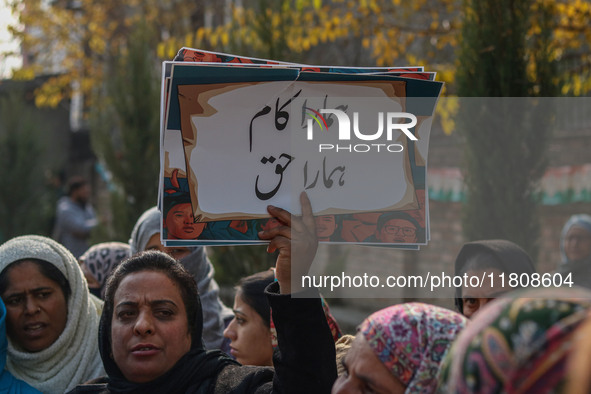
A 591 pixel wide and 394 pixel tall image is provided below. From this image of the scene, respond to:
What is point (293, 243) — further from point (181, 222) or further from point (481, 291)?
point (481, 291)

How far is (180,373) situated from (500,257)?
4.36ft

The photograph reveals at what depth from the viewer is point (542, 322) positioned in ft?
3.55

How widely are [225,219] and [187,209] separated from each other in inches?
4.7

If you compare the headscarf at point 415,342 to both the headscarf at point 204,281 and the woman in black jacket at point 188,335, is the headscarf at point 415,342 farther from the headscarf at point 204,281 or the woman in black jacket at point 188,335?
the headscarf at point 204,281

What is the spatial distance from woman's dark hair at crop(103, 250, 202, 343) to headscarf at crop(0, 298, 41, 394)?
55cm

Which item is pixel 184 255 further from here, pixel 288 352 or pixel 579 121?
pixel 579 121

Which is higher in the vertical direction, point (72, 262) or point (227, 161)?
point (227, 161)

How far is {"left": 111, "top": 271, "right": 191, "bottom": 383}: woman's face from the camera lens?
2473mm

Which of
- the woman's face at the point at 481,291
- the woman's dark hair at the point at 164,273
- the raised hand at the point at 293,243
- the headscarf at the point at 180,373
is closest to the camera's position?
the raised hand at the point at 293,243

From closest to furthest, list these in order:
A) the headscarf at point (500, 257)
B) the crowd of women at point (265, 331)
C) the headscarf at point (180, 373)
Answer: the crowd of women at point (265, 331), the headscarf at point (180, 373), the headscarf at point (500, 257)

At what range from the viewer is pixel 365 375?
1681 millimetres

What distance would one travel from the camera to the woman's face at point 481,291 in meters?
2.80

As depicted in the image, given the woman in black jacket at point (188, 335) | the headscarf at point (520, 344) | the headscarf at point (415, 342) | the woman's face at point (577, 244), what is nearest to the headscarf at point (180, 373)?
the woman in black jacket at point (188, 335)

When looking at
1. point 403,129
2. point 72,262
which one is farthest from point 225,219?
point 72,262
